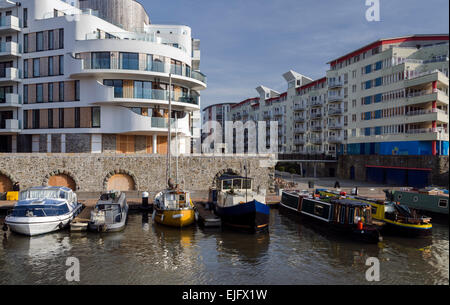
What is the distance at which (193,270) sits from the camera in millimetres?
18047

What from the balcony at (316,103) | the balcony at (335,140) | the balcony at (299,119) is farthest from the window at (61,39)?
the balcony at (299,119)

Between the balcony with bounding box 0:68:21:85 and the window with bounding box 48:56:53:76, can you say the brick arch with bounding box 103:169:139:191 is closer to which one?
the window with bounding box 48:56:53:76

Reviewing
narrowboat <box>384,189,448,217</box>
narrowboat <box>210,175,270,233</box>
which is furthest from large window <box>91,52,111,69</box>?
narrowboat <box>384,189,448,217</box>

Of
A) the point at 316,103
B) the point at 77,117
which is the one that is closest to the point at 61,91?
the point at 77,117

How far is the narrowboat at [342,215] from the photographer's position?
23000 millimetres

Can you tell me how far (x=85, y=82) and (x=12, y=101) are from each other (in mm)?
11221

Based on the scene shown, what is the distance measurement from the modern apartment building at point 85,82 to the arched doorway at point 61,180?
4627mm

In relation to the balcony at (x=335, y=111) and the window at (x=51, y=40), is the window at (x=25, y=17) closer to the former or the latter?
the window at (x=51, y=40)

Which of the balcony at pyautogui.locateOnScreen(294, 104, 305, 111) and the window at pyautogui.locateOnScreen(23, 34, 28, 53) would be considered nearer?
the window at pyautogui.locateOnScreen(23, 34, 28, 53)

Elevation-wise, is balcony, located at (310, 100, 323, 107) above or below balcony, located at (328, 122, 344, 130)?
above

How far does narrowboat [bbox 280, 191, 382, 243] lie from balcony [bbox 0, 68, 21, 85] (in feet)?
129

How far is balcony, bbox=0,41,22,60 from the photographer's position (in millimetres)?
43438
